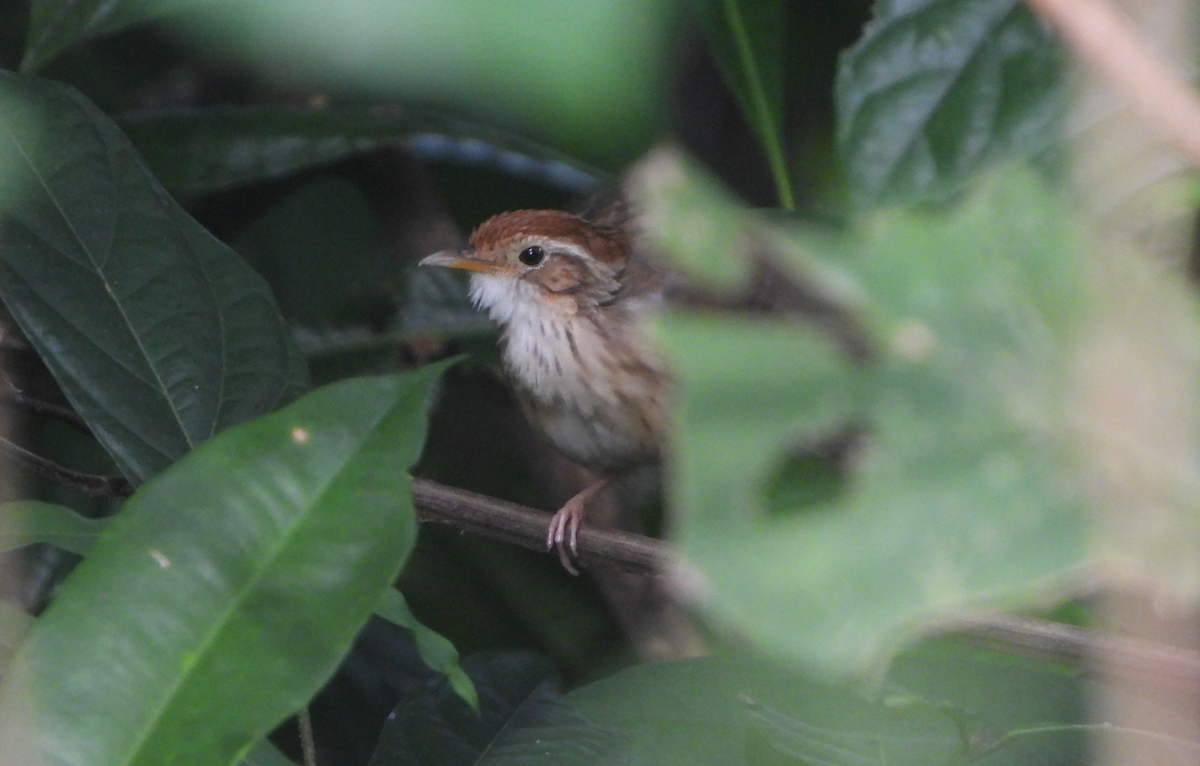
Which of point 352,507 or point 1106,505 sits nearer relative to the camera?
point 1106,505

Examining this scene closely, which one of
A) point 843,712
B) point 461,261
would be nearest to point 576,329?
point 461,261

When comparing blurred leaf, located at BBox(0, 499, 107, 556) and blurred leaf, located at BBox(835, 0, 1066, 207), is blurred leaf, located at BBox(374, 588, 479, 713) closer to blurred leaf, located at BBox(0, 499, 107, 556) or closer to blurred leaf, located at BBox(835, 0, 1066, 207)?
blurred leaf, located at BBox(0, 499, 107, 556)

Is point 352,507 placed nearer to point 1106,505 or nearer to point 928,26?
point 1106,505

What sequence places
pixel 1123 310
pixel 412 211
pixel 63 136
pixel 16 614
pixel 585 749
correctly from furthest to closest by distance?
pixel 412 211 → pixel 63 136 → pixel 585 749 → pixel 16 614 → pixel 1123 310

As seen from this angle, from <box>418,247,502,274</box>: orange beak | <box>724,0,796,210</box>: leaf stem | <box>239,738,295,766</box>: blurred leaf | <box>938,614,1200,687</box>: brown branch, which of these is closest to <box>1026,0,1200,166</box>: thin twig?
<box>938,614,1200,687</box>: brown branch

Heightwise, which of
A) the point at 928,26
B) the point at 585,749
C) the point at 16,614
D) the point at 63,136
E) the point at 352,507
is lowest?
the point at 585,749

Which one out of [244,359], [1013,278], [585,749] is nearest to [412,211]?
[244,359]

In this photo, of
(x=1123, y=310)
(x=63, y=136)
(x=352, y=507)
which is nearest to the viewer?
(x=1123, y=310)
